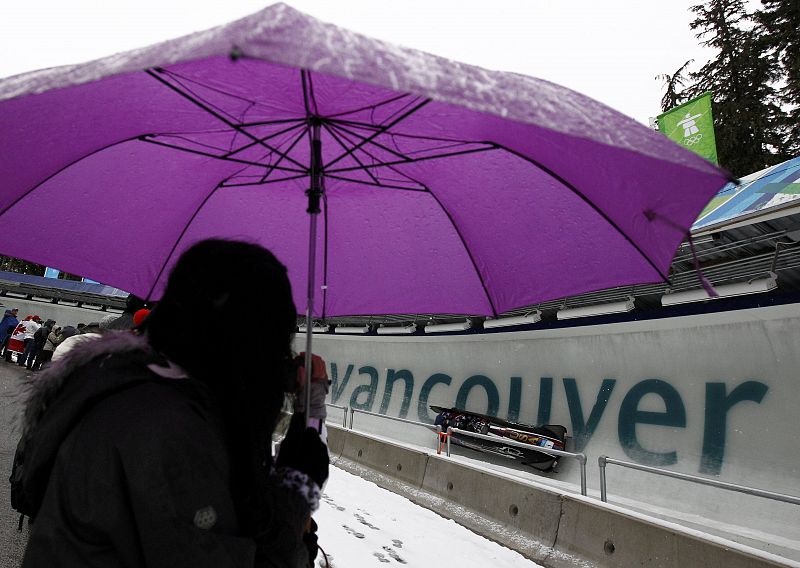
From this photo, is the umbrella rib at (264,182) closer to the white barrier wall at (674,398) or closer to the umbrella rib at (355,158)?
the umbrella rib at (355,158)

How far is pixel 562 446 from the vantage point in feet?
27.6

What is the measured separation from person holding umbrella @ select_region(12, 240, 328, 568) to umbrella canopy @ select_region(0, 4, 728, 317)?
0.45 meters

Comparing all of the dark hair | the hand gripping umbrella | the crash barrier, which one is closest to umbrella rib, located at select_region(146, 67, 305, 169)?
the hand gripping umbrella

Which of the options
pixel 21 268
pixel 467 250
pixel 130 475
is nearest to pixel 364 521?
pixel 467 250

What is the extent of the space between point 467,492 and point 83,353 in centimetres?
542

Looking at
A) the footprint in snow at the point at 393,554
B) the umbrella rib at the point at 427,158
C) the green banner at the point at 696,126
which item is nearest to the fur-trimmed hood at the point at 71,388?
the umbrella rib at the point at 427,158

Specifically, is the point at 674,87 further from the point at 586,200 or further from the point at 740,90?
the point at 586,200

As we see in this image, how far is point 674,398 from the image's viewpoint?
7.27 meters

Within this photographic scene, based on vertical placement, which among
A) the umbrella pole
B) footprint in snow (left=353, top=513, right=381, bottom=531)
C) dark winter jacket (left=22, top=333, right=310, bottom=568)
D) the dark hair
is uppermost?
the umbrella pole

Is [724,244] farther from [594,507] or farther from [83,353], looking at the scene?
[83,353]

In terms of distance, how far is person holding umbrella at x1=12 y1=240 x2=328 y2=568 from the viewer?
33.7 inches

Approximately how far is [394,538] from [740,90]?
19047 millimetres

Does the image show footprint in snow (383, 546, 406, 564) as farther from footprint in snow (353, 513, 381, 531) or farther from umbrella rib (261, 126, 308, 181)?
umbrella rib (261, 126, 308, 181)

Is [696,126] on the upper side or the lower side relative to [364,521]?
upper
